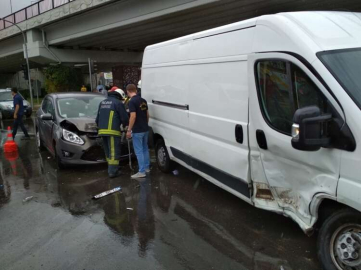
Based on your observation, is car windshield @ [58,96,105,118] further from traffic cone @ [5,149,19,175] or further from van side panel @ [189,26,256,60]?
van side panel @ [189,26,256,60]

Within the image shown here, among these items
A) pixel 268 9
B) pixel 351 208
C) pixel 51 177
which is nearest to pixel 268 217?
pixel 351 208

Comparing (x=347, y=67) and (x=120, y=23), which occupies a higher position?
(x=120, y=23)

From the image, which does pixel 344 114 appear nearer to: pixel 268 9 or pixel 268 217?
pixel 268 217

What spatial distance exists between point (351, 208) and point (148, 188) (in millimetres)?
3659

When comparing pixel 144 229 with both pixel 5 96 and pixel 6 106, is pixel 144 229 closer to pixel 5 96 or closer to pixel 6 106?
pixel 6 106

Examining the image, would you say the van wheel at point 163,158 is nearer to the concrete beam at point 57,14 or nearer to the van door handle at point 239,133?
the van door handle at point 239,133

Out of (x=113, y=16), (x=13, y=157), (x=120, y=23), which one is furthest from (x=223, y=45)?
(x=113, y=16)

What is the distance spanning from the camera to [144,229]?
13.9 feet

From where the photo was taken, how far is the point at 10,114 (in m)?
19.5

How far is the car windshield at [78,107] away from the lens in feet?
25.1

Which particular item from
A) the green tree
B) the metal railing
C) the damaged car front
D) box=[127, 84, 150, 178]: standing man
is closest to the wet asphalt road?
box=[127, 84, 150, 178]: standing man

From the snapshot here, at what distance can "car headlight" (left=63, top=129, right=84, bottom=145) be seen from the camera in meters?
6.85

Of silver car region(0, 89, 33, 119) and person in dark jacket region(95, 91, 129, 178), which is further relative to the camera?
silver car region(0, 89, 33, 119)

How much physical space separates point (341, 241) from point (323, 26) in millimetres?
1940
